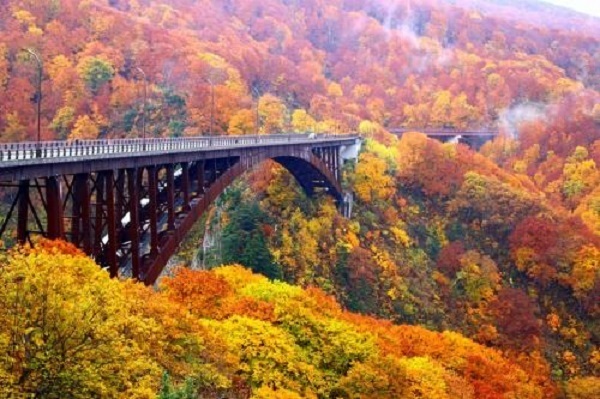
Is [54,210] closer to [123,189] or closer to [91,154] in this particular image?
[91,154]

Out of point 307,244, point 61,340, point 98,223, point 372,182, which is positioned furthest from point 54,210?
point 372,182

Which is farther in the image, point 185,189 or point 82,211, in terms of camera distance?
point 185,189

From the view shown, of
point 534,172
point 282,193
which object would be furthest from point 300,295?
point 534,172

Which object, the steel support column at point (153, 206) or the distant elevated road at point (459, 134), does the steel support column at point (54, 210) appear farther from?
Result: the distant elevated road at point (459, 134)

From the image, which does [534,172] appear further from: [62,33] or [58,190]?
[58,190]

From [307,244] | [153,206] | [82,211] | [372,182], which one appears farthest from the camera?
[372,182]

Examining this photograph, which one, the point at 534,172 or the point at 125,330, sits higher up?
the point at 125,330

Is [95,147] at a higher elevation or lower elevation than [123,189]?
higher
